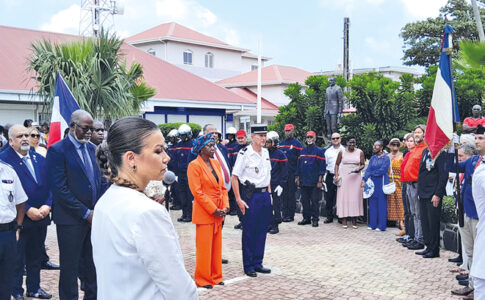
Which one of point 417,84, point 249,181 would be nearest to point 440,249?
point 249,181

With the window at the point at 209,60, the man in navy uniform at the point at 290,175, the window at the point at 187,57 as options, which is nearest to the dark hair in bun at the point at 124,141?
the man in navy uniform at the point at 290,175

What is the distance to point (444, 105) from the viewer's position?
6.71 meters

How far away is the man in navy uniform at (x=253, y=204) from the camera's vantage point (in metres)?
6.89

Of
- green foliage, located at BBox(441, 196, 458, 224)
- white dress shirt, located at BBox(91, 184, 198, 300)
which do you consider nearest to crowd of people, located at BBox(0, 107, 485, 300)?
white dress shirt, located at BBox(91, 184, 198, 300)

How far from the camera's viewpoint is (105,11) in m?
25.0

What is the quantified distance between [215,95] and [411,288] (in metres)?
18.9

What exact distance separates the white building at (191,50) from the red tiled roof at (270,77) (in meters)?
2.08

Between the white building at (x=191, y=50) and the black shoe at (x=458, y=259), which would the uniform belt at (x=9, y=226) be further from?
the white building at (x=191, y=50)

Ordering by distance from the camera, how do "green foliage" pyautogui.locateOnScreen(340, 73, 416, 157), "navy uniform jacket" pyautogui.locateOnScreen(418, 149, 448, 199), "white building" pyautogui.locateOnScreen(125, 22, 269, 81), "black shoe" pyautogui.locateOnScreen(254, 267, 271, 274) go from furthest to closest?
"white building" pyautogui.locateOnScreen(125, 22, 269, 81)
"green foliage" pyautogui.locateOnScreen(340, 73, 416, 157)
"navy uniform jacket" pyautogui.locateOnScreen(418, 149, 448, 199)
"black shoe" pyautogui.locateOnScreen(254, 267, 271, 274)

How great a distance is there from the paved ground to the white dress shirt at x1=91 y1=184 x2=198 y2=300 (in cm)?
420

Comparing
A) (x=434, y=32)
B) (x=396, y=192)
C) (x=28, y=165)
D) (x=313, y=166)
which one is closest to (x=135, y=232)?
(x=28, y=165)

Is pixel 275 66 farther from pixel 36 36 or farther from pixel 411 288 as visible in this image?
pixel 411 288

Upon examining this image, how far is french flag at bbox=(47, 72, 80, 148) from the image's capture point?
6.30 metres

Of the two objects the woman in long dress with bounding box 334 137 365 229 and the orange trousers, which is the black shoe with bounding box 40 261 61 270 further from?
the woman in long dress with bounding box 334 137 365 229
